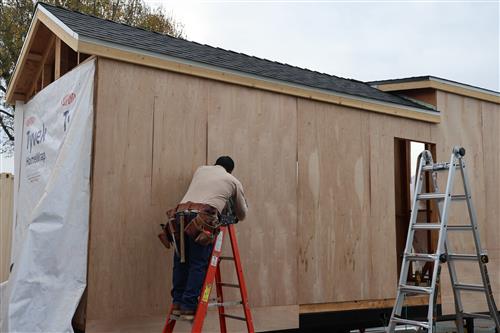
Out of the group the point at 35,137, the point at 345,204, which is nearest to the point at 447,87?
the point at 345,204

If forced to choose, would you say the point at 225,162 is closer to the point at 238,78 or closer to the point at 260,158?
the point at 260,158

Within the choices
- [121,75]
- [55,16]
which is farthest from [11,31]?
[121,75]

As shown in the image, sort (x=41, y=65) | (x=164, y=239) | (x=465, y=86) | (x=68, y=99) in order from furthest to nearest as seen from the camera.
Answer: (x=465, y=86) → (x=41, y=65) → (x=68, y=99) → (x=164, y=239)

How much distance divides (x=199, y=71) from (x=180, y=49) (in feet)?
2.22

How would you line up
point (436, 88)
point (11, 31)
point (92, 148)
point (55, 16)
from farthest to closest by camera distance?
1. point (11, 31)
2. point (436, 88)
3. point (55, 16)
4. point (92, 148)

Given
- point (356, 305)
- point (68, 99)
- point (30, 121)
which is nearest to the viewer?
point (68, 99)

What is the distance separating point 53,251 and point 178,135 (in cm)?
145

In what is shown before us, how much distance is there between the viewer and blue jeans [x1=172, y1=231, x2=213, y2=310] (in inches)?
168

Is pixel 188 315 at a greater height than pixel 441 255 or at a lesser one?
lesser

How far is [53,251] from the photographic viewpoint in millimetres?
4488

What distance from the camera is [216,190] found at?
4.42m

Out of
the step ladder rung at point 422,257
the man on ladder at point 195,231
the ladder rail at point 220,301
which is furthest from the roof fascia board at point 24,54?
the step ladder rung at point 422,257


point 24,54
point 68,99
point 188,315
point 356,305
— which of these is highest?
point 24,54

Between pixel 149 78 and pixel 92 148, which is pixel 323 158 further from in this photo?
pixel 92 148
